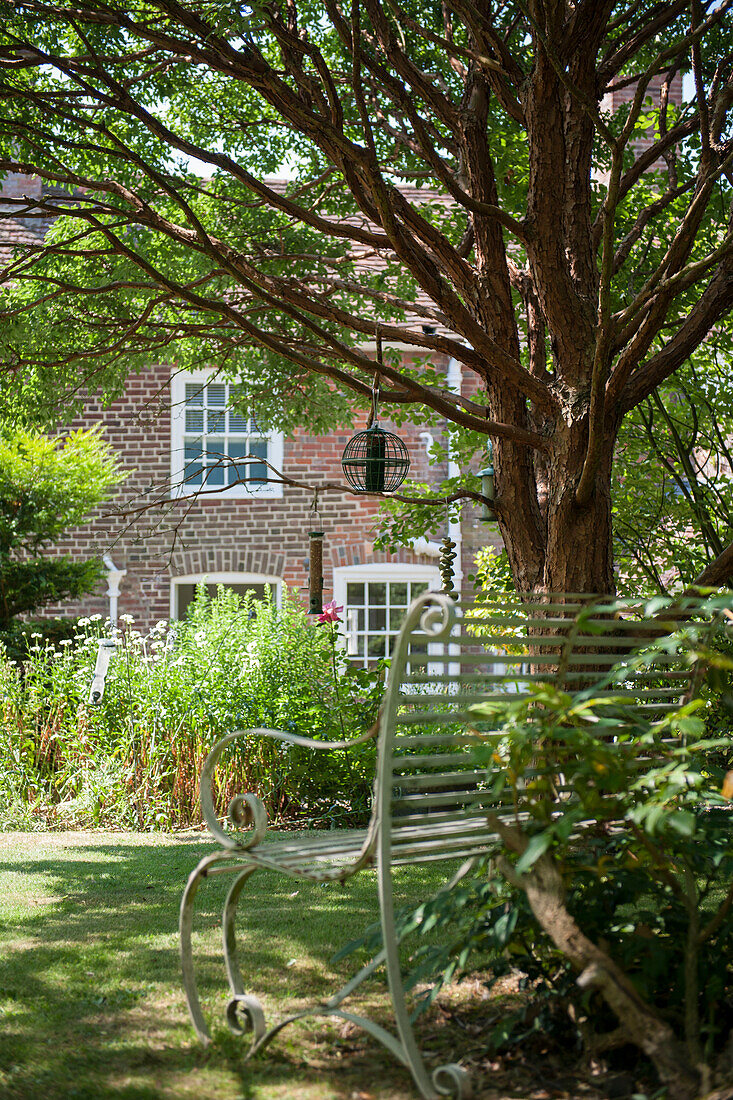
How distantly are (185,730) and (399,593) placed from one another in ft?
18.2

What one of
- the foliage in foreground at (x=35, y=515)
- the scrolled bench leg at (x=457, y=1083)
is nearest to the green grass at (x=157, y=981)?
the scrolled bench leg at (x=457, y=1083)

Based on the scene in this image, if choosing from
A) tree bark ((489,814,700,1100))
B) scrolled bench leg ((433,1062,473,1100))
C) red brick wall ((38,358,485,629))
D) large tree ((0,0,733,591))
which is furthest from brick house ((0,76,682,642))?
scrolled bench leg ((433,1062,473,1100))

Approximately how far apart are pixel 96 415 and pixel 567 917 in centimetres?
1111

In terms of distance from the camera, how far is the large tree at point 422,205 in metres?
4.21

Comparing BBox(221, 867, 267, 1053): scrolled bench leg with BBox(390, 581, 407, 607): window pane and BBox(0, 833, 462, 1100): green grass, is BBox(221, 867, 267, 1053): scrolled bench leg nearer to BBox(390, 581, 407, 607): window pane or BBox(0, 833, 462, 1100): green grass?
BBox(0, 833, 462, 1100): green grass

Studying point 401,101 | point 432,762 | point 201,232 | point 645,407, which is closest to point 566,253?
point 401,101

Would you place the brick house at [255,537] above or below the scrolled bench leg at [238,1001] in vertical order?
above

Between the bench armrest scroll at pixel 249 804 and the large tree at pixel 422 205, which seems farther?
the large tree at pixel 422 205

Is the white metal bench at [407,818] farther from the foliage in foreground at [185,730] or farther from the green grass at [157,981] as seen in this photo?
the foliage in foreground at [185,730]

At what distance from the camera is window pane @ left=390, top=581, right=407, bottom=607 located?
1197 cm

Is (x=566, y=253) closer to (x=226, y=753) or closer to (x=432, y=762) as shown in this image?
(x=432, y=762)

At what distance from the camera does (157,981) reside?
3254 millimetres

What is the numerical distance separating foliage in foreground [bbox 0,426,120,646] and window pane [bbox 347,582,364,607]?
10.9 feet

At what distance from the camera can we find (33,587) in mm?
9336
